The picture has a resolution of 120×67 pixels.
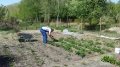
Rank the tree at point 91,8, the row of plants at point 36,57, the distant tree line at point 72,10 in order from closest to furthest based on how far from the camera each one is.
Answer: the row of plants at point 36,57, the tree at point 91,8, the distant tree line at point 72,10

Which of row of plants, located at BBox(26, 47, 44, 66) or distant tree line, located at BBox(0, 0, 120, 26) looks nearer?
row of plants, located at BBox(26, 47, 44, 66)

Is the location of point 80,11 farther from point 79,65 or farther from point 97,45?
point 79,65

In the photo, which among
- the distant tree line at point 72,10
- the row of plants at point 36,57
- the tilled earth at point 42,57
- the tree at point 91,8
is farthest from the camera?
the distant tree line at point 72,10

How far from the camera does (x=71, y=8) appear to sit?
1249 inches

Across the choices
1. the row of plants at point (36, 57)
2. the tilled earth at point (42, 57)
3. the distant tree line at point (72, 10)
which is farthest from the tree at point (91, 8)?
the row of plants at point (36, 57)

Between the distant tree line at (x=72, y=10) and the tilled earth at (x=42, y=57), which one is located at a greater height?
the distant tree line at (x=72, y=10)

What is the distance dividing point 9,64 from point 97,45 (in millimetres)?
7171

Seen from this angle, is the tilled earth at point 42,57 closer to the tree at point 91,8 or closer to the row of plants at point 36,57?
the row of plants at point 36,57

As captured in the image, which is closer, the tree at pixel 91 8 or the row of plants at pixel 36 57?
the row of plants at pixel 36 57

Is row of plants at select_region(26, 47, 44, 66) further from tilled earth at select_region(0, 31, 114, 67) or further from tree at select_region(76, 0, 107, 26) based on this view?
tree at select_region(76, 0, 107, 26)

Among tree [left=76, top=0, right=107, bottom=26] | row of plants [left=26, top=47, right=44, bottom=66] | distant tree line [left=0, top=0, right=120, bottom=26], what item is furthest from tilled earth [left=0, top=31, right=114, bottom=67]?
tree [left=76, top=0, right=107, bottom=26]

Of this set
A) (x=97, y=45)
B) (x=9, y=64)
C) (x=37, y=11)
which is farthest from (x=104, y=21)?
(x=9, y=64)

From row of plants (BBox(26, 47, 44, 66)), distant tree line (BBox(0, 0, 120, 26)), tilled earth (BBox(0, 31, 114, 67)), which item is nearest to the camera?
tilled earth (BBox(0, 31, 114, 67))

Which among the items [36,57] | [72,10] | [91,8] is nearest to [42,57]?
[36,57]
